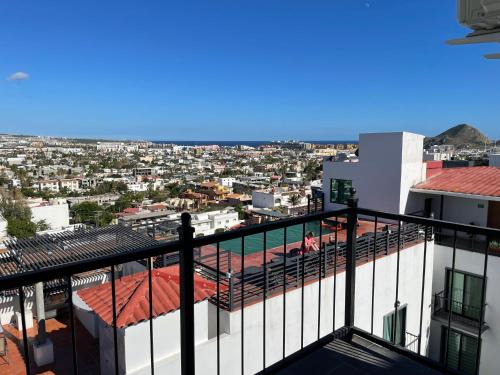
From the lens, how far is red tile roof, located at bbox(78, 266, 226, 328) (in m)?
4.33

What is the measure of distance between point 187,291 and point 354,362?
55.3 inches

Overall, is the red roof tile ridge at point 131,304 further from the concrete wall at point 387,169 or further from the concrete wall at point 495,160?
the concrete wall at point 495,160

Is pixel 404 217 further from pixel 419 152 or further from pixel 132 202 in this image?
pixel 132 202

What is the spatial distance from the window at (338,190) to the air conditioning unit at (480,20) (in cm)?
950

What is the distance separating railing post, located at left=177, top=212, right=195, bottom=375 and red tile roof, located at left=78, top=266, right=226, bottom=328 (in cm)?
259

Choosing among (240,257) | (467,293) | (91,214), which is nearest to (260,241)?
(240,257)

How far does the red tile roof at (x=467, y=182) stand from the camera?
1003 centimetres

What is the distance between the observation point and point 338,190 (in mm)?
13008

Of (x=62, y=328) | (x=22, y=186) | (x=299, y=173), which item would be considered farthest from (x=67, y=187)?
(x=62, y=328)

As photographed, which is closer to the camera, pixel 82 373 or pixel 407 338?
pixel 82 373

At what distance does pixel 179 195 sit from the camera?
5522 cm

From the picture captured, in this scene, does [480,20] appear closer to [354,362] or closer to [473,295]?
[354,362]

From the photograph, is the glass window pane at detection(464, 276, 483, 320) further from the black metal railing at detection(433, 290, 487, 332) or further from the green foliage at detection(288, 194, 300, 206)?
the green foliage at detection(288, 194, 300, 206)

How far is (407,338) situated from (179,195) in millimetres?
48971
